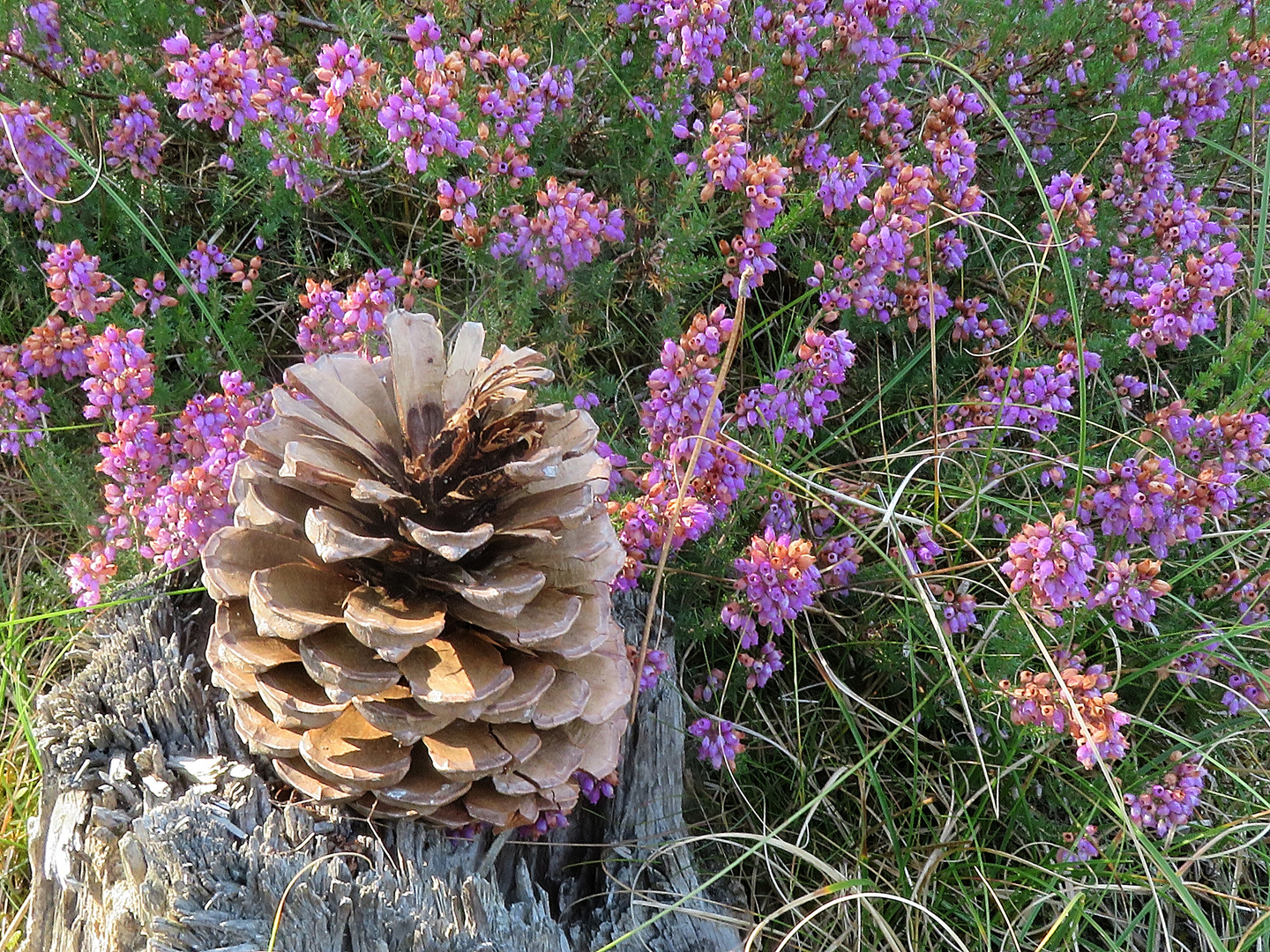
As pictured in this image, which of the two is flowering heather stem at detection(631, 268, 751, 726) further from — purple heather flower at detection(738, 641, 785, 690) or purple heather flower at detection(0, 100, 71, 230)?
purple heather flower at detection(0, 100, 71, 230)

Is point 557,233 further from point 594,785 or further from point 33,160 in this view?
point 33,160

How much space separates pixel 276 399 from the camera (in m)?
1.78

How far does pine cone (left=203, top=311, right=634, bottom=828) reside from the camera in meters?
1.64

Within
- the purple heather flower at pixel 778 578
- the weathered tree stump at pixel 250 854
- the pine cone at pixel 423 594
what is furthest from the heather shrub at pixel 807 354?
the pine cone at pixel 423 594

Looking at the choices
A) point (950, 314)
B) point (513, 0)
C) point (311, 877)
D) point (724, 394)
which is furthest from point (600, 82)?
point (311, 877)

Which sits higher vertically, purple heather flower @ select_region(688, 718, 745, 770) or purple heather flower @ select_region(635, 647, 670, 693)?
purple heather flower @ select_region(635, 647, 670, 693)

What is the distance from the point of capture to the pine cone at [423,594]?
5.40 feet

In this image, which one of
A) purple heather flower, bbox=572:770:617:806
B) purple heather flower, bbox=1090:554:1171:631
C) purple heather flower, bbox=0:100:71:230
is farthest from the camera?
purple heather flower, bbox=0:100:71:230

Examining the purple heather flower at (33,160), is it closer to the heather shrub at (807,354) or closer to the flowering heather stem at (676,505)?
the heather shrub at (807,354)

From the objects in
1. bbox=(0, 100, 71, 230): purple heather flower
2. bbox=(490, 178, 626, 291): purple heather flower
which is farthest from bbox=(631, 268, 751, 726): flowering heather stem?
bbox=(0, 100, 71, 230): purple heather flower

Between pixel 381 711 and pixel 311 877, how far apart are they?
0.94ft

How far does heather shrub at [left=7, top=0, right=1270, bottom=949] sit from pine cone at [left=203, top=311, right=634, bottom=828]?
1.08 ft

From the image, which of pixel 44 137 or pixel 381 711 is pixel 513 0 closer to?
pixel 44 137

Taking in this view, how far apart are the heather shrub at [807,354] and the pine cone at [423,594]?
330 millimetres
